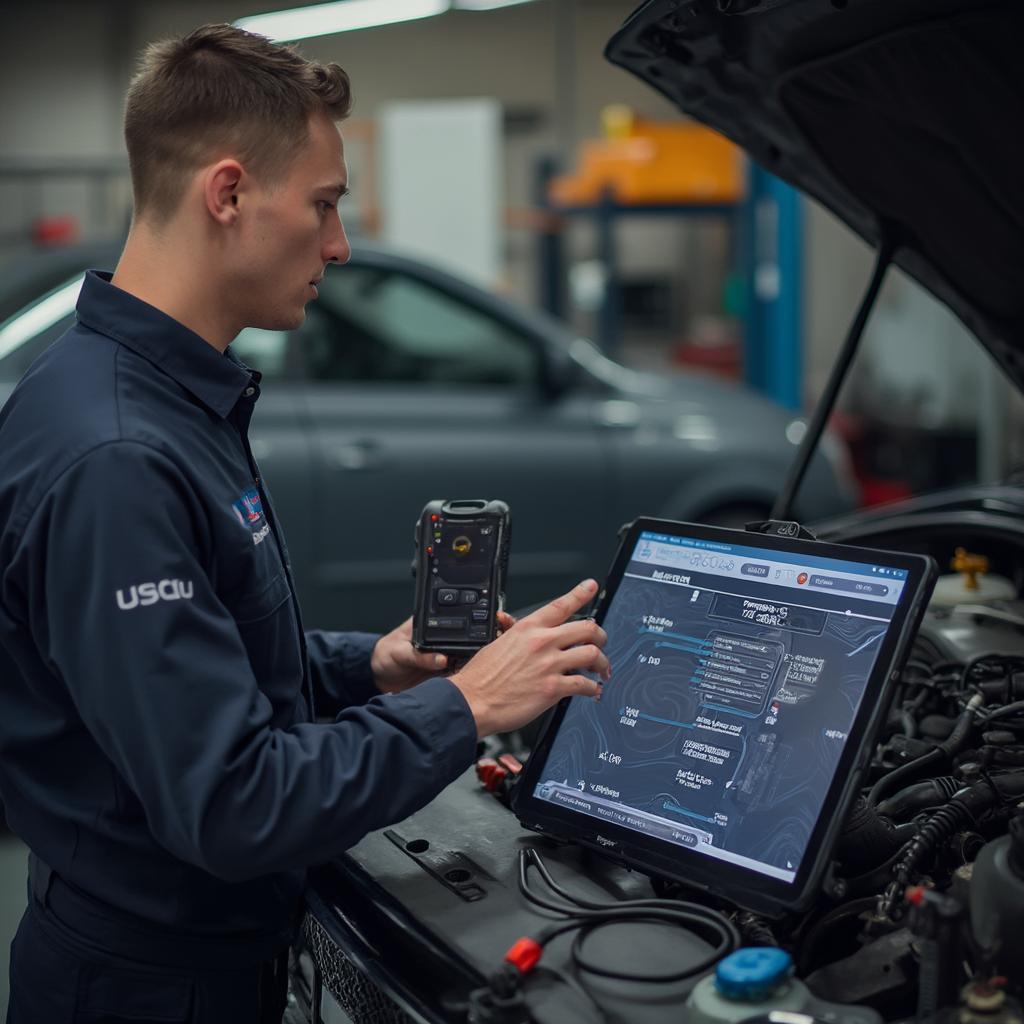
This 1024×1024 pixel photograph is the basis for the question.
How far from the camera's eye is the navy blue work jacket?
3.53 ft

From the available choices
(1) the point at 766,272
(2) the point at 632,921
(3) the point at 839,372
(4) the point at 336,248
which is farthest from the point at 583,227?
(2) the point at 632,921

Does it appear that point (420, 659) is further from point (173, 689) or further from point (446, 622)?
point (173, 689)

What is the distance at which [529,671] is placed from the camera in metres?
1.24

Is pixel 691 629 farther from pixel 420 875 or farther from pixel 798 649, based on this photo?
pixel 420 875

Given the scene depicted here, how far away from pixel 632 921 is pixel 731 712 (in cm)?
22

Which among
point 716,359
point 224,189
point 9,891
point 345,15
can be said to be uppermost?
point 345,15

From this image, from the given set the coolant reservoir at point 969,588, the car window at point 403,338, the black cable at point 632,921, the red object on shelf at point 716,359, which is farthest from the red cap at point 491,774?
the red object on shelf at point 716,359

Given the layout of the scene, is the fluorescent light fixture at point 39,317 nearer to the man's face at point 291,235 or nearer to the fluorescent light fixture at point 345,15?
the man's face at point 291,235

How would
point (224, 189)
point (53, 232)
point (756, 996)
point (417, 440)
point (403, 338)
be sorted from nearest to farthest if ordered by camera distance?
point (756, 996), point (224, 189), point (417, 440), point (403, 338), point (53, 232)

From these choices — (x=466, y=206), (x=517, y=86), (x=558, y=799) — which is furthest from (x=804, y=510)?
(x=517, y=86)

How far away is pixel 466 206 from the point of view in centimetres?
831

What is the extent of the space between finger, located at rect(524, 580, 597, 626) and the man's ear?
484 millimetres

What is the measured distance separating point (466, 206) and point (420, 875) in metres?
7.38

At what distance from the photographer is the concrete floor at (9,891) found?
2.86m
